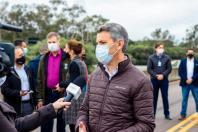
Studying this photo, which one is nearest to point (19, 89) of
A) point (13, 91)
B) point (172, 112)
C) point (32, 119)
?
point (13, 91)

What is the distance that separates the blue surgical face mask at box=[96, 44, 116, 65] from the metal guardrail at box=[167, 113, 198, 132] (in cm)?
642

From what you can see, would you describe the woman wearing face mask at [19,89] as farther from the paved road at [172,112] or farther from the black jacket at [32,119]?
the paved road at [172,112]

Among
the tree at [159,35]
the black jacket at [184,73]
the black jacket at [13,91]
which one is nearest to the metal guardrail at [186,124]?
the black jacket at [184,73]

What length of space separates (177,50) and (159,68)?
45819 mm

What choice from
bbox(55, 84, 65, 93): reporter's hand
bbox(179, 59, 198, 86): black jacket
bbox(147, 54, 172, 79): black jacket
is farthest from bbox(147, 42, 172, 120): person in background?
bbox(55, 84, 65, 93): reporter's hand

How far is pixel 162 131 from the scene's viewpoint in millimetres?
10500

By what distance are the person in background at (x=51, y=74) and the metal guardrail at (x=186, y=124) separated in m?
3.21

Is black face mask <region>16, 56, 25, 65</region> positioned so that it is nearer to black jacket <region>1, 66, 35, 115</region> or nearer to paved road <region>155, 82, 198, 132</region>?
black jacket <region>1, 66, 35, 115</region>

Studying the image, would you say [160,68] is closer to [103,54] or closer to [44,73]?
[44,73]

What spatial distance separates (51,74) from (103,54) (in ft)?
13.4

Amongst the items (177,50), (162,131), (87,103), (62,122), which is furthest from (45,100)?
(177,50)

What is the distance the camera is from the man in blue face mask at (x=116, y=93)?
168 inches

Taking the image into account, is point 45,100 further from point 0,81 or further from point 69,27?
point 69,27

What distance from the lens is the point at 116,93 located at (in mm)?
4344
